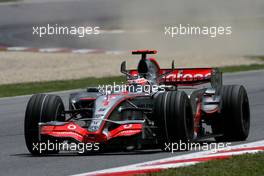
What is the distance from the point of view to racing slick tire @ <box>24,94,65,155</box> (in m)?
11.3

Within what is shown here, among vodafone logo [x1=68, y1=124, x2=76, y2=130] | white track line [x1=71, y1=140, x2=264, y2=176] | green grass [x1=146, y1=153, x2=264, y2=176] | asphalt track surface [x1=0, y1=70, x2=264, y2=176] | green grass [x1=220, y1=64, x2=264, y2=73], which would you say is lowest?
green grass [x1=220, y1=64, x2=264, y2=73]

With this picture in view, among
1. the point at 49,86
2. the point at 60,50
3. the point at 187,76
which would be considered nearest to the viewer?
the point at 187,76

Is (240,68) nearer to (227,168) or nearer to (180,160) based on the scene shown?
(180,160)

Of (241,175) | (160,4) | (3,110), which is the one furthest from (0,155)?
(160,4)

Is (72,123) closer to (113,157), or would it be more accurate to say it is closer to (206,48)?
(113,157)

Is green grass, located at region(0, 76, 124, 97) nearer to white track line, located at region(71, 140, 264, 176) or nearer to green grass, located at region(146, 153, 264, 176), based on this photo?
white track line, located at region(71, 140, 264, 176)

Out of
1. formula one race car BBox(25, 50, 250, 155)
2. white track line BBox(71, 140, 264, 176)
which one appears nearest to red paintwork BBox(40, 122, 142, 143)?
formula one race car BBox(25, 50, 250, 155)

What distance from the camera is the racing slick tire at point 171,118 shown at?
425 inches

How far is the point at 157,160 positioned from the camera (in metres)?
10.1

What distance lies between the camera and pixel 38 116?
11.4 metres

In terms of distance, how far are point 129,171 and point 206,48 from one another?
77.2 feet

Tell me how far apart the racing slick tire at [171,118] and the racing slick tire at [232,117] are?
4.85 ft

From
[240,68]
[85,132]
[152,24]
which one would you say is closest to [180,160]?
[85,132]

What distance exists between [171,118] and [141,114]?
32.2 inches
